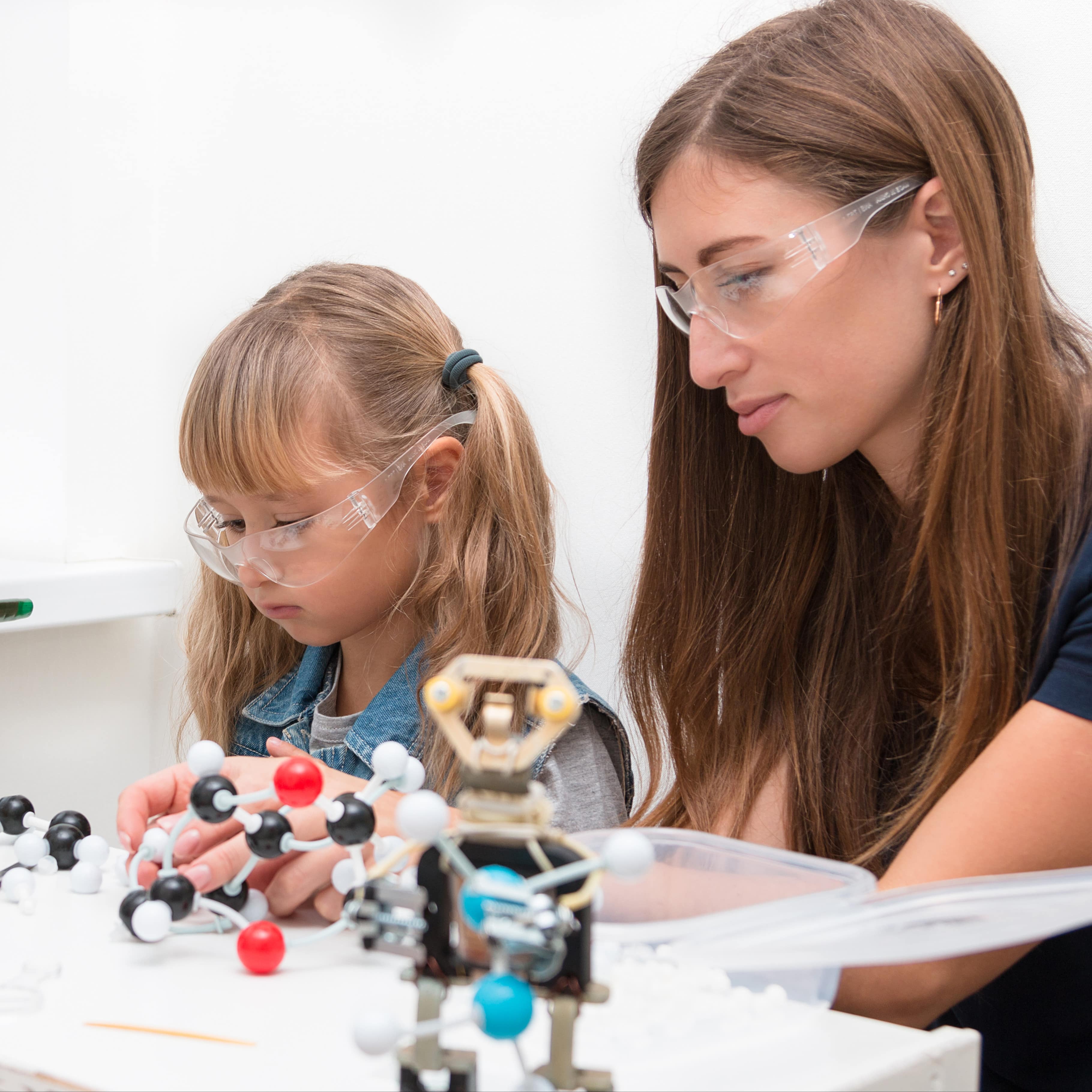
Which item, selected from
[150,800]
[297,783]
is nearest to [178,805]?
[150,800]

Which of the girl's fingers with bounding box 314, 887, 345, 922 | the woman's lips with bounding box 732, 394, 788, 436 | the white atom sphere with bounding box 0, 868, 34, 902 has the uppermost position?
the woman's lips with bounding box 732, 394, 788, 436

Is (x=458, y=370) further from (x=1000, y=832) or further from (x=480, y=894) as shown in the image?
(x=480, y=894)

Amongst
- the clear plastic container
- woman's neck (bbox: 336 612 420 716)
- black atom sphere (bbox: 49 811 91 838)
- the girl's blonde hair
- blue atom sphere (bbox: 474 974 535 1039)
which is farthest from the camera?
woman's neck (bbox: 336 612 420 716)

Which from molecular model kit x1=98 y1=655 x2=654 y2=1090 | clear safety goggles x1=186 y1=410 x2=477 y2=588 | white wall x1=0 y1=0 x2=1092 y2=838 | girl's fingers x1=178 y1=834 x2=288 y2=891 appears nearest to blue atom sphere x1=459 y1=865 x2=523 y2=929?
molecular model kit x1=98 y1=655 x2=654 y2=1090

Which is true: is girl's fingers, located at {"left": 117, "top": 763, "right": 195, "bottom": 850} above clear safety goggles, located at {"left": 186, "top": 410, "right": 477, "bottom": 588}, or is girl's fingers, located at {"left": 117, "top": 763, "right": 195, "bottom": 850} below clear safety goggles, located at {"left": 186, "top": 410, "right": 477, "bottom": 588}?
below

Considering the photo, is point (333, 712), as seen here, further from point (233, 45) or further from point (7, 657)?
point (233, 45)

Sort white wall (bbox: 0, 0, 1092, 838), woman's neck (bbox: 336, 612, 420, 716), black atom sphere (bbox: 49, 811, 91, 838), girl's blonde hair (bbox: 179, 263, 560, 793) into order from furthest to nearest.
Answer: white wall (bbox: 0, 0, 1092, 838) < woman's neck (bbox: 336, 612, 420, 716) < girl's blonde hair (bbox: 179, 263, 560, 793) < black atom sphere (bbox: 49, 811, 91, 838)

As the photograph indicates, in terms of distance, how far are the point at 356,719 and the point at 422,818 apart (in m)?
0.71

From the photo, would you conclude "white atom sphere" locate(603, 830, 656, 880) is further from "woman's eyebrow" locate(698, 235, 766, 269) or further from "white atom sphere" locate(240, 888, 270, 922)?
"woman's eyebrow" locate(698, 235, 766, 269)

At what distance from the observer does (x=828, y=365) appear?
2.69ft

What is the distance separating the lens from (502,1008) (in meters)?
0.39

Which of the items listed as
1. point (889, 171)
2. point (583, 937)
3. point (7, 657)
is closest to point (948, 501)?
point (889, 171)

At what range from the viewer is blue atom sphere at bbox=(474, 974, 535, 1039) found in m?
0.39

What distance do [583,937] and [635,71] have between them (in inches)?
39.8
